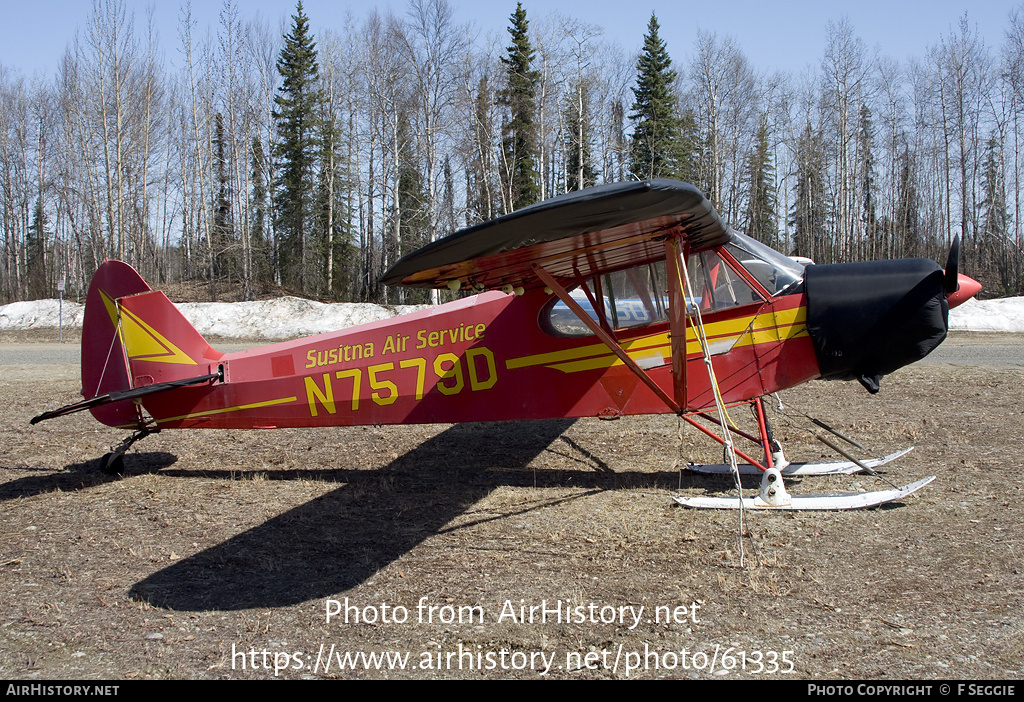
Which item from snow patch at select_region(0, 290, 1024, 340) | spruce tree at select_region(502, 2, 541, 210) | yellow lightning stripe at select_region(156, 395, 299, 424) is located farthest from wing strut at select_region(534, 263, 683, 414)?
spruce tree at select_region(502, 2, 541, 210)

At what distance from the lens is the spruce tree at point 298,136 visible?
135 feet

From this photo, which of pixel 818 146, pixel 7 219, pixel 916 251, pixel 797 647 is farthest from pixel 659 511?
pixel 7 219

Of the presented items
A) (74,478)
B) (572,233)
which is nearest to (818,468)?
(572,233)

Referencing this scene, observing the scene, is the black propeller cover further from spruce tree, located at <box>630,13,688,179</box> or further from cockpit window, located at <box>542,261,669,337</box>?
spruce tree, located at <box>630,13,688,179</box>

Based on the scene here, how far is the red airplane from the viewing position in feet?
18.7

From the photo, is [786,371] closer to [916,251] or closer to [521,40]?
[521,40]

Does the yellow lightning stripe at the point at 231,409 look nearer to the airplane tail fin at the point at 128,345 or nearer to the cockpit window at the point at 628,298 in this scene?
the airplane tail fin at the point at 128,345

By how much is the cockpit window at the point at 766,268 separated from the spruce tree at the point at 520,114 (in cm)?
2495

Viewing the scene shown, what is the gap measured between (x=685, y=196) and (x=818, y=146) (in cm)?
4244

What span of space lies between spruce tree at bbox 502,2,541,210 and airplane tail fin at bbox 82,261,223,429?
24116 millimetres

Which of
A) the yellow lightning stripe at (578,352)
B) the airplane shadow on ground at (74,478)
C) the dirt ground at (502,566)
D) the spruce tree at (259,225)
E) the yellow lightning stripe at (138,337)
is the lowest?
the dirt ground at (502,566)

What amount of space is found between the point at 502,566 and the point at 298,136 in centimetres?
4125

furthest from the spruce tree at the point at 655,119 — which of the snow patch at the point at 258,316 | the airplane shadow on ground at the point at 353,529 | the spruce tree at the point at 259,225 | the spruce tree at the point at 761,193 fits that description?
the airplane shadow on ground at the point at 353,529

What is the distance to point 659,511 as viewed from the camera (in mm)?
5941
